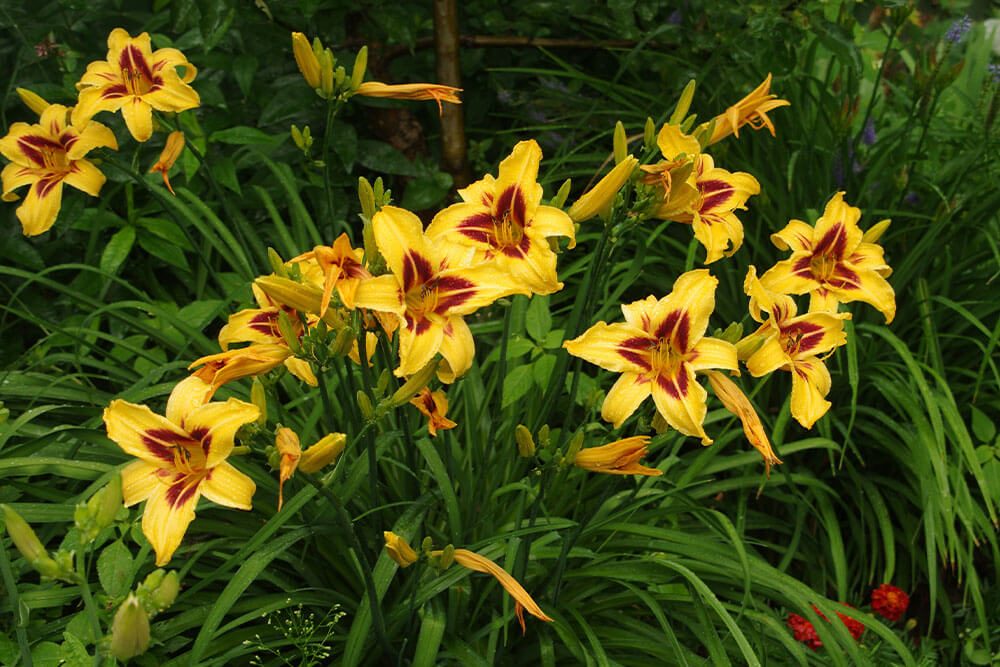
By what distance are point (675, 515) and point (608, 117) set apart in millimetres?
1900

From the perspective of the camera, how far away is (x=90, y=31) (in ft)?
9.89

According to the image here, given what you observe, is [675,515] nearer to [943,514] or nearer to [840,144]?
[943,514]

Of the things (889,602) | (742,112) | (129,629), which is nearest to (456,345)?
(129,629)

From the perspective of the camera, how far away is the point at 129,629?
0.95 meters

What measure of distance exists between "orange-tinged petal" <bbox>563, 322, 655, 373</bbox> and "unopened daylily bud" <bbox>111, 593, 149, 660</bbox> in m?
0.70

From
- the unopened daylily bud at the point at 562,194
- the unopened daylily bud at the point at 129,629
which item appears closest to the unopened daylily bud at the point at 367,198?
the unopened daylily bud at the point at 562,194

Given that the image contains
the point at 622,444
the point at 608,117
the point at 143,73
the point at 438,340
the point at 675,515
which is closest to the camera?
the point at 438,340

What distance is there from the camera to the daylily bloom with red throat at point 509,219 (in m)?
1.36

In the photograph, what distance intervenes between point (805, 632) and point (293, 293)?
1.56 m

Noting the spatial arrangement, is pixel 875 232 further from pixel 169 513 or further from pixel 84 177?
pixel 84 177

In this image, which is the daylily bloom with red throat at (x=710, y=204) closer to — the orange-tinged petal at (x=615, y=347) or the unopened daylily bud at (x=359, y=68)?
the orange-tinged petal at (x=615, y=347)

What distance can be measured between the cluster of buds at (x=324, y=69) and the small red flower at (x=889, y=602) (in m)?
1.84

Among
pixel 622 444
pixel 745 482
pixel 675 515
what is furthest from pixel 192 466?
pixel 745 482

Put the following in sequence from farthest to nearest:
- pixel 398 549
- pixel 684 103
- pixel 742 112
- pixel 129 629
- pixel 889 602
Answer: pixel 889 602 < pixel 742 112 < pixel 684 103 < pixel 398 549 < pixel 129 629
